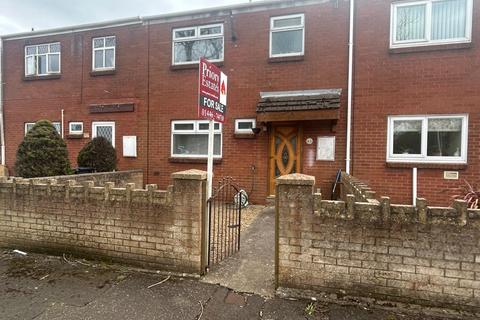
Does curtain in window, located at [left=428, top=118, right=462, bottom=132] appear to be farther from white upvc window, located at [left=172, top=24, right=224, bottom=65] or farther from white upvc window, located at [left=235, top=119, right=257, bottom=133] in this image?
white upvc window, located at [left=172, top=24, right=224, bottom=65]

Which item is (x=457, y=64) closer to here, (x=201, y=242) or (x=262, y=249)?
(x=262, y=249)

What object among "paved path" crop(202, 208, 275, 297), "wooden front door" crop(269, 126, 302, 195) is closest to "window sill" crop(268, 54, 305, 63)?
"wooden front door" crop(269, 126, 302, 195)

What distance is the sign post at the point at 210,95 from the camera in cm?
395

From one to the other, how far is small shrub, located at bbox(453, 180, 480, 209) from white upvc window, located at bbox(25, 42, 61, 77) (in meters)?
13.4

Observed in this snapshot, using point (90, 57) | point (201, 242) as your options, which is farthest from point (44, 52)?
point (201, 242)

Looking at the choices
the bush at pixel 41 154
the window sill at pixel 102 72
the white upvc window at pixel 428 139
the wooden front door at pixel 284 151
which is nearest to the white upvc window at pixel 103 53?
the window sill at pixel 102 72

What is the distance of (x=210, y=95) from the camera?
4207mm

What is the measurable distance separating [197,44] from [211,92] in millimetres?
6199

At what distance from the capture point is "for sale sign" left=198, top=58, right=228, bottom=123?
3947 mm

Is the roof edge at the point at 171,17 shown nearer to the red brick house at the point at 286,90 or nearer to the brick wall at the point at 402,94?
the red brick house at the point at 286,90

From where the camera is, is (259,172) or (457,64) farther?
(259,172)

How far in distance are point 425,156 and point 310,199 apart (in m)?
5.74

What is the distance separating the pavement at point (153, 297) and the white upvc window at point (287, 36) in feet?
21.0

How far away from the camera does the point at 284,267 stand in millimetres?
3580
